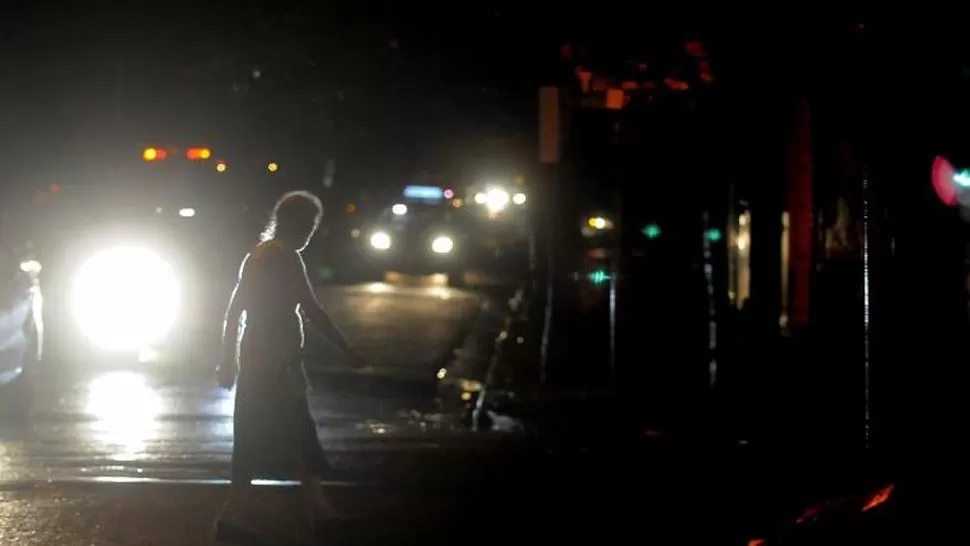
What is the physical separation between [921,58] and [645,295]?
4.24 m

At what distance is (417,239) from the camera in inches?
1629

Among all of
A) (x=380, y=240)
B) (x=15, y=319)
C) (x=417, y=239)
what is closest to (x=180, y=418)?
(x=15, y=319)

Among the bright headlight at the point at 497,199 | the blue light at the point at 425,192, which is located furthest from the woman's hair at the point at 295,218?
the blue light at the point at 425,192

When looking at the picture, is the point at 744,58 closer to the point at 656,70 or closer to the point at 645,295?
the point at 656,70

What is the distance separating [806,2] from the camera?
11.0 m

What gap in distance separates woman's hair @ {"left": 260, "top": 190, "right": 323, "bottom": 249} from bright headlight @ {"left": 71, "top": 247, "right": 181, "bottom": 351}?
1225 cm

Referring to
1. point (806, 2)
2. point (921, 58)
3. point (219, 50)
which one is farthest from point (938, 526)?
point (219, 50)

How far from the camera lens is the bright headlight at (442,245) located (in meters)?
40.7

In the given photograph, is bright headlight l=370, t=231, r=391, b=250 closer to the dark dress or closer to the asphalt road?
the asphalt road

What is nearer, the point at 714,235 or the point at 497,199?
the point at 714,235

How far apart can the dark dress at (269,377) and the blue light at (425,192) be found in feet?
100

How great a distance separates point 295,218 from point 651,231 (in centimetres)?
560

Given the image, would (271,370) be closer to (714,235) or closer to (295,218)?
(295,218)

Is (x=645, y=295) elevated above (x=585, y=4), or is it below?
below
